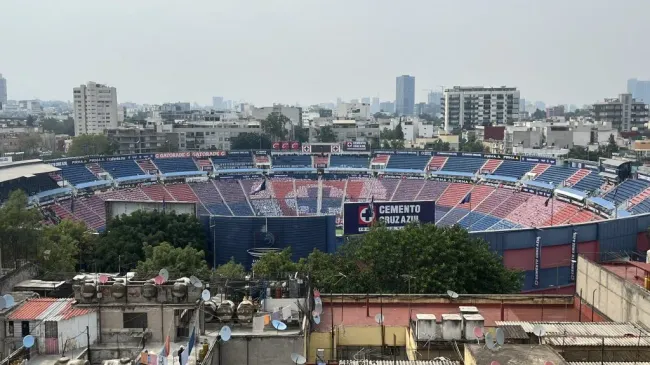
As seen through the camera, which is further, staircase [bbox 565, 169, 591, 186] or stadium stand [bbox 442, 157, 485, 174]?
stadium stand [bbox 442, 157, 485, 174]

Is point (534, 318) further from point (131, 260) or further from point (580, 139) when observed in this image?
point (580, 139)

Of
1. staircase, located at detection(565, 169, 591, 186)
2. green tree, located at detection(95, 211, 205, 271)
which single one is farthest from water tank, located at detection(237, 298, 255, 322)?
staircase, located at detection(565, 169, 591, 186)

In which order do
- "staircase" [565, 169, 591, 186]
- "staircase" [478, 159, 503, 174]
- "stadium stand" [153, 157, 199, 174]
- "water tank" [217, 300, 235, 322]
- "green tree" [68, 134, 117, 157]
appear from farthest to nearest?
"green tree" [68, 134, 117, 157] < "stadium stand" [153, 157, 199, 174] < "staircase" [478, 159, 503, 174] < "staircase" [565, 169, 591, 186] < "water tank" [217, 300, 235, 322]

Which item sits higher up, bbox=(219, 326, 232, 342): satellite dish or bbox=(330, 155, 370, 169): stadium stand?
bbox=(330, 155, 370, 169): stadium stand

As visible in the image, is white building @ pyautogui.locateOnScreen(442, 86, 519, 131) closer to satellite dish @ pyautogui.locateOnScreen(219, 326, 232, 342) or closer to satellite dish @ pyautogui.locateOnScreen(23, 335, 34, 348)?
satellite dish @ pyautogui.locateOnScreen(219, 326, 232, 342)

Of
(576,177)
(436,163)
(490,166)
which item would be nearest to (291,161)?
(436,163)

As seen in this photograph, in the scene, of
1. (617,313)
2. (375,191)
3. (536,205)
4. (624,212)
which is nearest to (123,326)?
(617,313)
